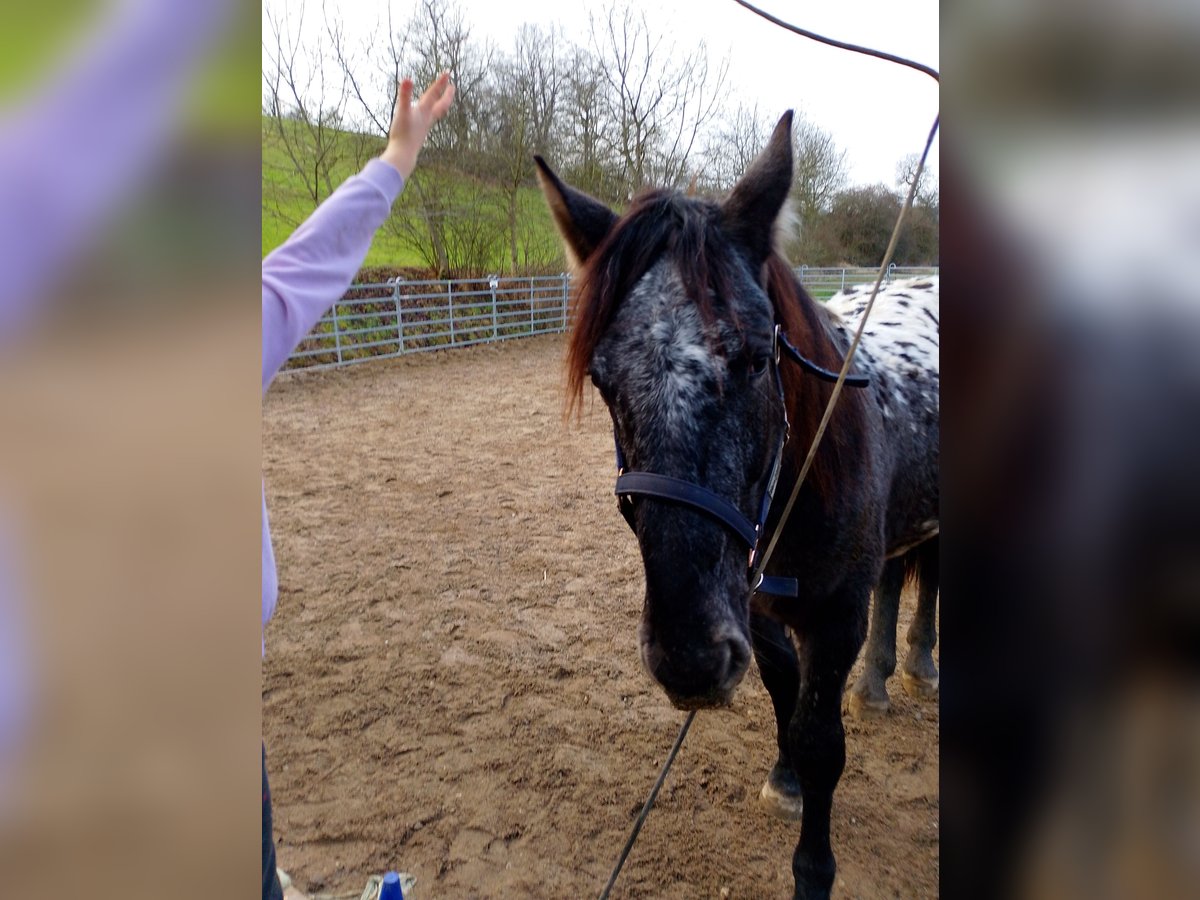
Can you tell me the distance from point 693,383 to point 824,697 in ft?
3.78

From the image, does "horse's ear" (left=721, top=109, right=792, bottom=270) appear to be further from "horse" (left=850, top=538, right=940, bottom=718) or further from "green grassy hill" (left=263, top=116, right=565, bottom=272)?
"green grassy hill" (left=263, top=116, right=565, bottom=272)

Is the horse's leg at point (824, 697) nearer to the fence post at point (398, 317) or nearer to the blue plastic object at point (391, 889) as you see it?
the blue plastic object at point (391, 889)

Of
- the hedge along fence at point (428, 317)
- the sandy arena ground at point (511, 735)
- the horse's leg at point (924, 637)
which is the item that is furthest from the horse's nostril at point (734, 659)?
the hedge along fence at point (428, 317)

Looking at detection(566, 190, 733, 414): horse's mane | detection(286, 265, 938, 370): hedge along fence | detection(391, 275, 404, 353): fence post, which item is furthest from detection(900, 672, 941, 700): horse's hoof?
detection(391, 275, 404, 353): fence post

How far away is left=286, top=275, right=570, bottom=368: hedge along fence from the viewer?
1156 cm

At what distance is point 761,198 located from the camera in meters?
1.82

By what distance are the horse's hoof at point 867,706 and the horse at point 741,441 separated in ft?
3.11

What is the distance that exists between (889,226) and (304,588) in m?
4.44

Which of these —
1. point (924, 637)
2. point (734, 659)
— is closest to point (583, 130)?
point (924, 637)

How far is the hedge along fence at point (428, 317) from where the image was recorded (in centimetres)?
1155
